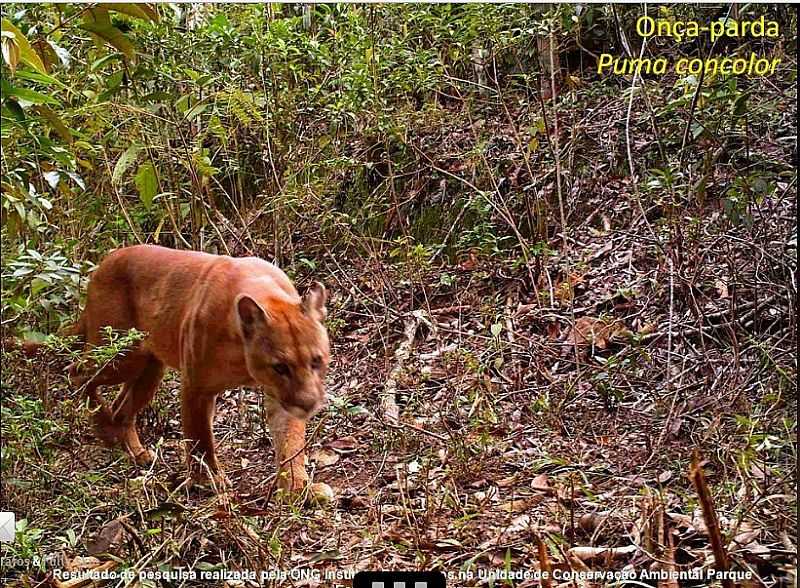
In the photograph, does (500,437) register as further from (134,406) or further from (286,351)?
(134,406)

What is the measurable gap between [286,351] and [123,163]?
0.62 meters

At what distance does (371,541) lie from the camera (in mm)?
2281

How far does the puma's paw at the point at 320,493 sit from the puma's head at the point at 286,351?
0.17 metres

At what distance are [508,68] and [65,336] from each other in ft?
4.13

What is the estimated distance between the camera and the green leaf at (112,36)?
227 cm

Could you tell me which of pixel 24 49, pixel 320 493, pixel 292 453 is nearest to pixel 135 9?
pixel 24 49

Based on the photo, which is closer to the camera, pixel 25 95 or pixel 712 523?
pixel 25 95

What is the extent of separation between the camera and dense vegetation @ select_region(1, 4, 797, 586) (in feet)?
7.49

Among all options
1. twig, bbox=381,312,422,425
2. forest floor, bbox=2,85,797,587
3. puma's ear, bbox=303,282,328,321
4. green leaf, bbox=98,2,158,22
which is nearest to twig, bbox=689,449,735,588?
forest floor, bbox=2,85,797,587

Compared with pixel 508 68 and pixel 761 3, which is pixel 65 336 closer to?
pixel 508 68

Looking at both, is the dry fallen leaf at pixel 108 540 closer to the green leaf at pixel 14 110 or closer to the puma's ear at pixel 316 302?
the puma's ear at pixel 316 302

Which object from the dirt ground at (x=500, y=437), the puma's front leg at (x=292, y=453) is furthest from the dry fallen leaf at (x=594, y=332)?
the puma's front leg at (x=292, y=453)

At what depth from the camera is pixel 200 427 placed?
2.32 m

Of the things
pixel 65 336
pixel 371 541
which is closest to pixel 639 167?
pixel 371 541
